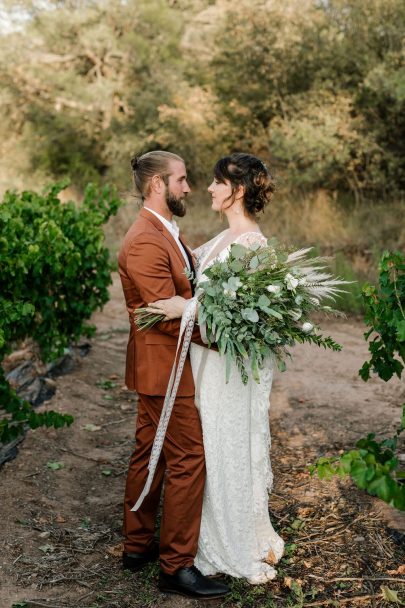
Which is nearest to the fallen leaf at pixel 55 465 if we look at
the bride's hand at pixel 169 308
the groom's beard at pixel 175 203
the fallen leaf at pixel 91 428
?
the fallen leaf at pixel 91 428

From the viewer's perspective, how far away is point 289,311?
3.36m

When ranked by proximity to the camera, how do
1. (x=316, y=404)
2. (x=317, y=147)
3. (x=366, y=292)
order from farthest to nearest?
(x=317, y=147), (x=316, y=404), (x=366, y=292)

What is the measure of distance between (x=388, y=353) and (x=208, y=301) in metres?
1.17

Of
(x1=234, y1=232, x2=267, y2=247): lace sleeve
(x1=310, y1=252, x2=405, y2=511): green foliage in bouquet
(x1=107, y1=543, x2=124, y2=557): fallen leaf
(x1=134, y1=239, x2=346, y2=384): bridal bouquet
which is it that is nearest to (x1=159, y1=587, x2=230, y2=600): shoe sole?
(x1=107, y1=543, x2=124, y2=557): fallen leaf

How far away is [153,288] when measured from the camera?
11.4 ft

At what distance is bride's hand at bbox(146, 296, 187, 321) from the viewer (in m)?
3.43

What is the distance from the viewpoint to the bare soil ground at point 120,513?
361 cm

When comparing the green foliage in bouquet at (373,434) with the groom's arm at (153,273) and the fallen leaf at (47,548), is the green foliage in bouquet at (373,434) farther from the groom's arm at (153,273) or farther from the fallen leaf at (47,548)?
the fallen leaf at (47,548)

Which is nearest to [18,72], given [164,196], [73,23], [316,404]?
[73,23]

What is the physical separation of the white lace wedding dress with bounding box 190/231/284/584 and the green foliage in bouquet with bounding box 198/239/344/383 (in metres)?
0.21

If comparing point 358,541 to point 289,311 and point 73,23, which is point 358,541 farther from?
point 73,23

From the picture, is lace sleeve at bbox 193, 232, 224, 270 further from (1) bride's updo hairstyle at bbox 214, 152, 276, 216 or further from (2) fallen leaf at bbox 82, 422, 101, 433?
(2) fallen leaf at bbox 82, 422, 101, 433

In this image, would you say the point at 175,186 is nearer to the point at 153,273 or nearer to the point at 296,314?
the point at 153,273

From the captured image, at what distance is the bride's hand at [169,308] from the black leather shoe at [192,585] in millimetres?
1338
